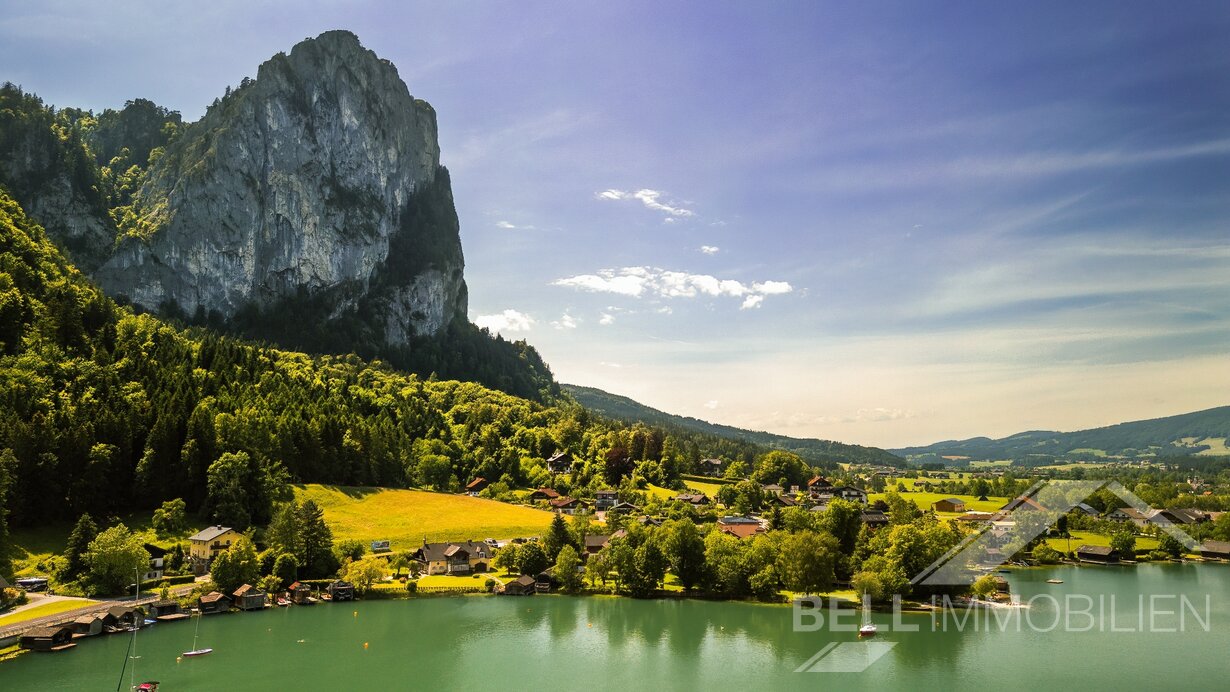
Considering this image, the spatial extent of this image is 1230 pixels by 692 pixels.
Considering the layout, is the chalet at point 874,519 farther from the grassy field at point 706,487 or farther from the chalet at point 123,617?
the chalet at point 123,617

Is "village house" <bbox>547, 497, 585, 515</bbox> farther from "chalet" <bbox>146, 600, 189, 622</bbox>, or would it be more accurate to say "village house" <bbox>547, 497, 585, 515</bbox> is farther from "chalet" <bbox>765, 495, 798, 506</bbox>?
"chalet" <bbox>146, 600, 189, 622</bbox>

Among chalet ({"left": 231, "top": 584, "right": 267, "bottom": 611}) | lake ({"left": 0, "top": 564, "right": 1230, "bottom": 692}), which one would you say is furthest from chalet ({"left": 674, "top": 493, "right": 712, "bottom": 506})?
chalet ({"left": 231, "top": 584, "right": 267, "bottom": 611})

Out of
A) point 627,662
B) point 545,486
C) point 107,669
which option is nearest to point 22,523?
point 107,669

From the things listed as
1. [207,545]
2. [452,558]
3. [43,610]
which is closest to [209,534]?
[207,545]

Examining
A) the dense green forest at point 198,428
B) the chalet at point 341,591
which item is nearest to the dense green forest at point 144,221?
the dense green forest at point 198,428

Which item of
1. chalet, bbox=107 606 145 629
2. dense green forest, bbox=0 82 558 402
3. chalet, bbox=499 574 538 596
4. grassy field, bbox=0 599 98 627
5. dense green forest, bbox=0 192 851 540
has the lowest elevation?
chalet, bbox=499 574 538 596

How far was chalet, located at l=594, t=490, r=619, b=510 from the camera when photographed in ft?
265

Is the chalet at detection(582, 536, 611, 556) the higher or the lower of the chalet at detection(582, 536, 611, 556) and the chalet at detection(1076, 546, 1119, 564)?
the higher

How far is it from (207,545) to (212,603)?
8.10 metres

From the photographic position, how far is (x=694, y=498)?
3233 inches

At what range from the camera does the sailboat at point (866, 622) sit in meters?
37.4

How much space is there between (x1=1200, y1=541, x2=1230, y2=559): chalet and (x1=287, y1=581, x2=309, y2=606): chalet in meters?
82.4

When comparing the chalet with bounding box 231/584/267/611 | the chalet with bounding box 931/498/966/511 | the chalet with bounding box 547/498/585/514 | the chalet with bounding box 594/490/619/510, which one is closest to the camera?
the chalet with bounding box 231/584/267/611

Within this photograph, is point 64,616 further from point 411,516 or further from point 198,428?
point 411,516
